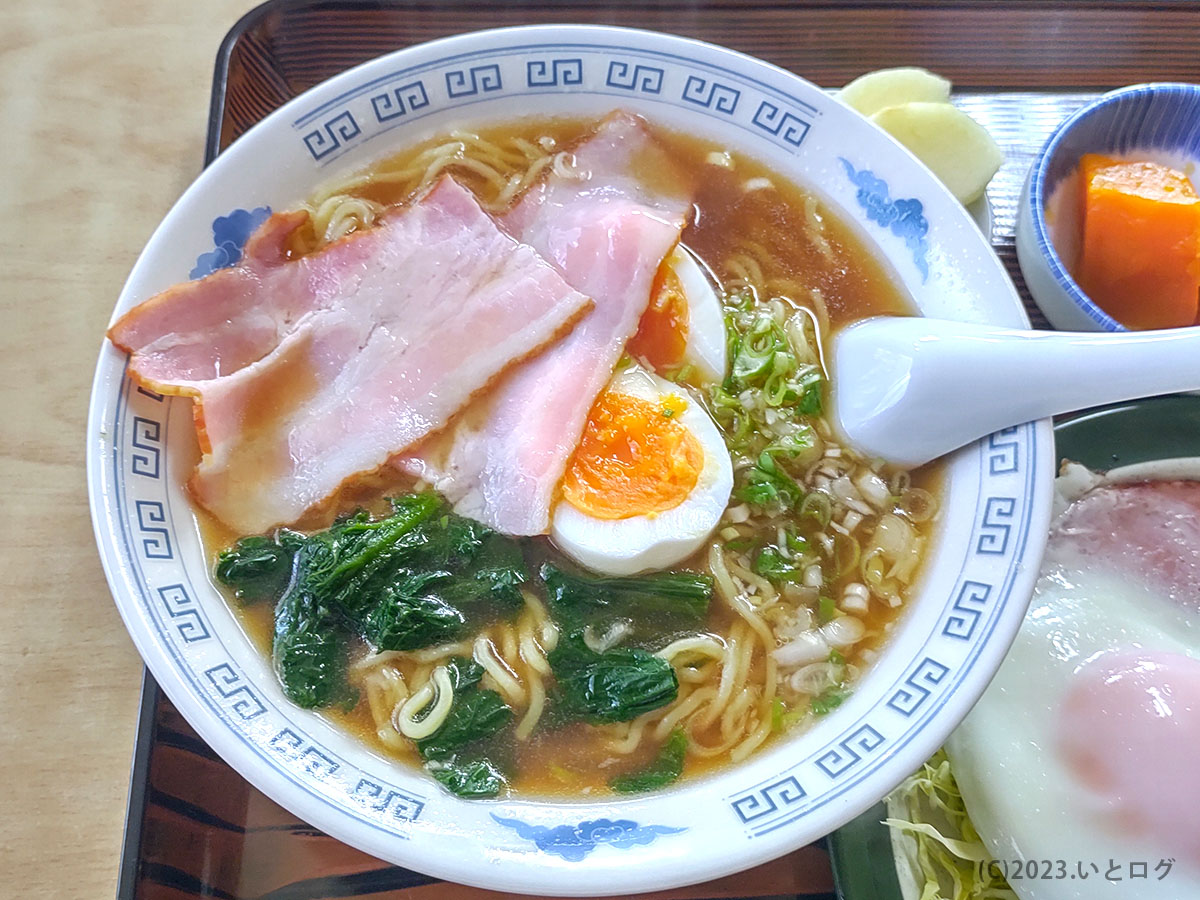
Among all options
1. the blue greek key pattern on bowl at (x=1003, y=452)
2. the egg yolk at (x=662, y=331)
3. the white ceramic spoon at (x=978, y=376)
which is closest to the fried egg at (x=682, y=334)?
the egg yolk at (x=662, y=331)

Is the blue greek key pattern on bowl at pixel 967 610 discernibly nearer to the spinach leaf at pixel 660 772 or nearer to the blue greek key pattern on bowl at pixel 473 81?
the spinach leaf at pixel 660 772

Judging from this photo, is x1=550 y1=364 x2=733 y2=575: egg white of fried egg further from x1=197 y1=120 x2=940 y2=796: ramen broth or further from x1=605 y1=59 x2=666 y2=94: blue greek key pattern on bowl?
x1=605 y1=59 x2=666 y2=94: blue greek key pattern on bowl

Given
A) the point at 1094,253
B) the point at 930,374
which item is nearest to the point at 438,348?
the point at 930,374

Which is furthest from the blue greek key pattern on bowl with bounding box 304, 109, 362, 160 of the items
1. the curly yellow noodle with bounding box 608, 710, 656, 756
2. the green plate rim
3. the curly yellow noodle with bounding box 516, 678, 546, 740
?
the green plate rim

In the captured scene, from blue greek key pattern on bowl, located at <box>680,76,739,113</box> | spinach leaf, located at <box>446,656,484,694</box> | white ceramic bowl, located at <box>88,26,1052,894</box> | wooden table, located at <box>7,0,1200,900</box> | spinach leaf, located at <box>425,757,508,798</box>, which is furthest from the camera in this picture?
blue greek key pattern on bowl, located at <box>680,76,739,113</box>

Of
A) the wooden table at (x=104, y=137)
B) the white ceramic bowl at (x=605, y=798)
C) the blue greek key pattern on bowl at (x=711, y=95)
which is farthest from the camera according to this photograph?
the blue greek key pattern on bowl at (x=711, y=95)

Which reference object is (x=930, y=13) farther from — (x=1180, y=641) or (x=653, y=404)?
(x=1180, y=641)
